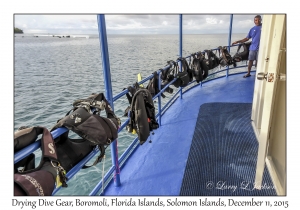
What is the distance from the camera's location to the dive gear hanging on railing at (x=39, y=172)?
36.7 inches

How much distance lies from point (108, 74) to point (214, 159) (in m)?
1.43

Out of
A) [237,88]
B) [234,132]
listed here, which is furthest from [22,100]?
[234,132]

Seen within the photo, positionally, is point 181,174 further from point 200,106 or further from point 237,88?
point 237,88

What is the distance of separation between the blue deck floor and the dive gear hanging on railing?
1.06 meters

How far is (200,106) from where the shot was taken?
4.07 m

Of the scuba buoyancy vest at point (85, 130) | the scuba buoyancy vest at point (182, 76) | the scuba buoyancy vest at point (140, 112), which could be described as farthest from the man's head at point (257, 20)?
the scuba buoyancy vest at point (85, 130)

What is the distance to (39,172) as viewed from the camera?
102cm

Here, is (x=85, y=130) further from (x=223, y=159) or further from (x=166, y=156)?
(x=223, y=159)

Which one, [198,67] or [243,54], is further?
[243,54]

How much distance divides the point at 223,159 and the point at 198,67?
2226 mm

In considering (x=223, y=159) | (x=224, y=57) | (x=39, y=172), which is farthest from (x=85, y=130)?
(x=224, y=57)

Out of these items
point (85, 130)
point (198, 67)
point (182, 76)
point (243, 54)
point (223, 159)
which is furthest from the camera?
point (243, 54)

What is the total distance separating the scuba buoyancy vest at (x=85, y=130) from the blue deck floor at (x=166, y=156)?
2.53 ft
